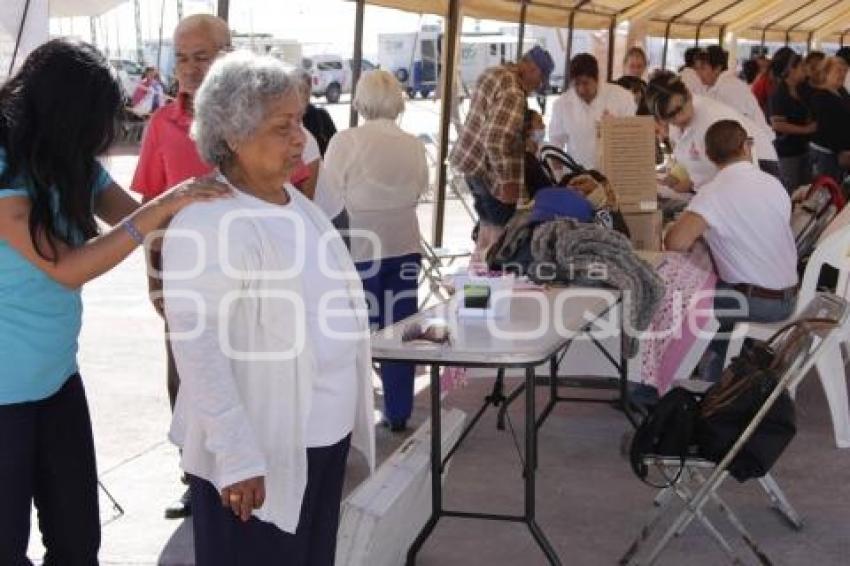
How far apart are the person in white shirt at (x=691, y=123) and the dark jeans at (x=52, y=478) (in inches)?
161

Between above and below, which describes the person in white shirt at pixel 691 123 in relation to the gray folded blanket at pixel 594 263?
above

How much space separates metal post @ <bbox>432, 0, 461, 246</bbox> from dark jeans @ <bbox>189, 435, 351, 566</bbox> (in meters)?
5.69

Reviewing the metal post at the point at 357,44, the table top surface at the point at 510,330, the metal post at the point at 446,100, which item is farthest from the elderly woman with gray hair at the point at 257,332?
the metal post at the point at 446,100

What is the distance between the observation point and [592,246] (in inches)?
160

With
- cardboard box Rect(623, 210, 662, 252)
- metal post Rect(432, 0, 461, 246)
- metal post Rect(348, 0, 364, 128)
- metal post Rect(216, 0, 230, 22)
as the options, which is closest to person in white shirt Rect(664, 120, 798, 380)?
cardboard box Rect(623, 210, 662, 252)

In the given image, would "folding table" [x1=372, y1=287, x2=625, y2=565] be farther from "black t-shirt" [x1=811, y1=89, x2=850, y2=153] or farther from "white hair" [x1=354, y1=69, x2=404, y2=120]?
"black t-shirt" [x1=811, y1=89, x2=850, y2=153]

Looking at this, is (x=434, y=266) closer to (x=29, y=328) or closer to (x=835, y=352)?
(x=835, y=352)

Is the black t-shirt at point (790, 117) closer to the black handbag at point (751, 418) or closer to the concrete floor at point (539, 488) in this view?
the concrete floor at point (539, 488)

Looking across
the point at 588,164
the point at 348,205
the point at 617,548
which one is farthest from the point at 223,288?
the point at 588,164

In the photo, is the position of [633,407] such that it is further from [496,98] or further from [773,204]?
[496,98]

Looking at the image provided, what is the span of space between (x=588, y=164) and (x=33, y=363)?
6.23 m

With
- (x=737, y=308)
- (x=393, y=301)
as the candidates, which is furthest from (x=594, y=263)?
(x=393, y=301)

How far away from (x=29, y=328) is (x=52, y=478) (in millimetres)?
339

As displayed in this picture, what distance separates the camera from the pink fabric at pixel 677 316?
184 inches
